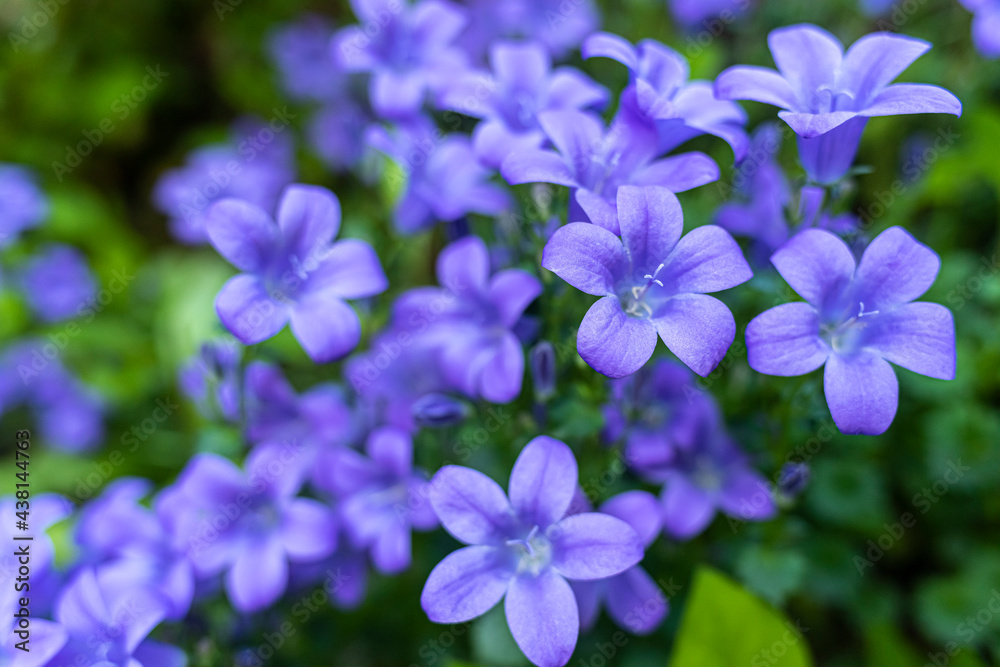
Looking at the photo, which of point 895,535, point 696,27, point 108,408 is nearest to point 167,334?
point 108,408

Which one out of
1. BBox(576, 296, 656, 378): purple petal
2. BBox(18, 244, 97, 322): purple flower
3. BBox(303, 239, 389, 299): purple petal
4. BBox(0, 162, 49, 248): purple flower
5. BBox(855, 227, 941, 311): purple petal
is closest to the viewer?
BBox(576, 296, 656, 378): purple petal

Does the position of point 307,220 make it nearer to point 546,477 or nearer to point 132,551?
point 546,477

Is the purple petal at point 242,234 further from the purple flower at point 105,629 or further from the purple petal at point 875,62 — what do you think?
the purple petal at point 875,62

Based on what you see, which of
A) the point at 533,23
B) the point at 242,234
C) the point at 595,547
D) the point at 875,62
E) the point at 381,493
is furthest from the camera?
the point at 533,23

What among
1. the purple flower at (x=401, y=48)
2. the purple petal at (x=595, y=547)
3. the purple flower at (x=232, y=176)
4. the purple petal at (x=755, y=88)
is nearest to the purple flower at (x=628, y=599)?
the purple petal at (x=595, y=547)

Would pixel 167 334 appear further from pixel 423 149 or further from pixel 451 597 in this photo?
pixel 451 597

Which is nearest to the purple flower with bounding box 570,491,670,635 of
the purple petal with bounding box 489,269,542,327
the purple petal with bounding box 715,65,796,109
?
the purple petal with bounding box 489,269,542,327

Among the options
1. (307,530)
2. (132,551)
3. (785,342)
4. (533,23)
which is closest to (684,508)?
(785,342)

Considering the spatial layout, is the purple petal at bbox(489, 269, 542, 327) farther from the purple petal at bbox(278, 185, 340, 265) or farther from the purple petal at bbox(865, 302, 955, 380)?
the purple petal at bbox(865, 302, 955, 380)
